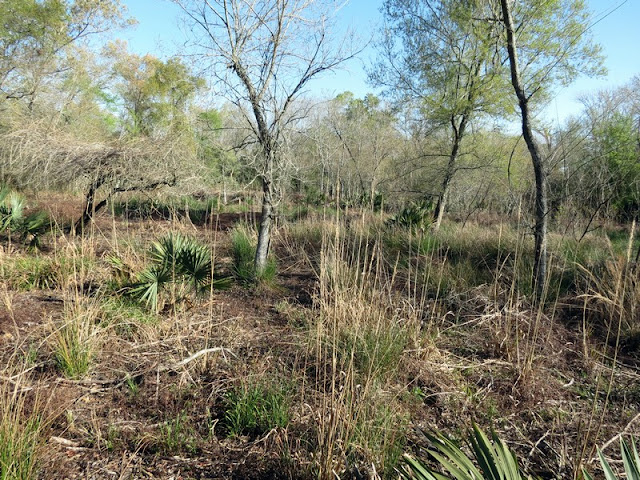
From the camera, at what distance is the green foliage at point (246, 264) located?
5.98 meters

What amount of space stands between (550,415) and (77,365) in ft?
11.5

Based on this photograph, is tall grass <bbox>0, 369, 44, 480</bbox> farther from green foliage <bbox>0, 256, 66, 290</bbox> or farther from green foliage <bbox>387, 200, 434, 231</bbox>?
green foliage <bbox>387, 200, 434, 231</bbox>

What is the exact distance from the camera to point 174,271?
14.7 ft

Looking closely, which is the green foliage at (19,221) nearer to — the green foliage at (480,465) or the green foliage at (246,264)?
the green foliage at (246,264)

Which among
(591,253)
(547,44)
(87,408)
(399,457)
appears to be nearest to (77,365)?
(87,408)

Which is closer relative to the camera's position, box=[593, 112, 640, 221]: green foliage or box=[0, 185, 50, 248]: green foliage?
box=[593, 112, 640, 221]: green foliage

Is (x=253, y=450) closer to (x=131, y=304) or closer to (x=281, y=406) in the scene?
(x=281, y=406)

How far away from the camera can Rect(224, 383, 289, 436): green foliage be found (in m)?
2.78

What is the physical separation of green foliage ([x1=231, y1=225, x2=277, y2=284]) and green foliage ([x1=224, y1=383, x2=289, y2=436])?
3.01 metres

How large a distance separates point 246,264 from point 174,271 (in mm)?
1926

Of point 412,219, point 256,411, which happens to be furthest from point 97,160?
point 256,411

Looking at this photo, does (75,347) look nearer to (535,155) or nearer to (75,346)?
(75,346)

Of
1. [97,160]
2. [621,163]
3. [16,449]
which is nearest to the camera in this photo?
[16,449]

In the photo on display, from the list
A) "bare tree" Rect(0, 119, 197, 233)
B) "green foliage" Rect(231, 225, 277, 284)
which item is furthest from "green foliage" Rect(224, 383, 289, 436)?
"bare tree" Rect(0, 119, 197, 233)
